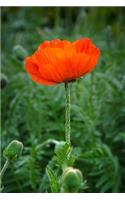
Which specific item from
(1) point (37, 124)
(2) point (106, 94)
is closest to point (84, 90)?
(2) point (106, 94)

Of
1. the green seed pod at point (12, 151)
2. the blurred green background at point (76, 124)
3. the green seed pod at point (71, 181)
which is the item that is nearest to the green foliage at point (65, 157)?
the green seed pod at point (12, 151)

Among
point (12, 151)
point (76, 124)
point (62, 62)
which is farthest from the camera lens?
point (76, 124)

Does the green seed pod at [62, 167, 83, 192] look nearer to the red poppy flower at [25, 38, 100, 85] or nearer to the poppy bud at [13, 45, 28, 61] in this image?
the red poppy flower at [25, 38, 100, 85]

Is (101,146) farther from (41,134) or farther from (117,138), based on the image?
(41,134)

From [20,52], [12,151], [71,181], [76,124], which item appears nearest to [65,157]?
[12,151]

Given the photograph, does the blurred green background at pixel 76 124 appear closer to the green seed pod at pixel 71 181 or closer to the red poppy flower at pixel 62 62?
the red poppy flower at pixel 62 62

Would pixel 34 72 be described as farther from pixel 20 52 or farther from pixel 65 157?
pixel 20 52

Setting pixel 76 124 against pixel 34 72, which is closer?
pixel 34 72

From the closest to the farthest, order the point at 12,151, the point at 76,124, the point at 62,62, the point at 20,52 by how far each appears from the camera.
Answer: the point at 62,62
the point at 12,151
the point at 76,124
the point at 20,52

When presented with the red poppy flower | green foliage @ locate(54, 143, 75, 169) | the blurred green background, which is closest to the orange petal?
the red poppy flower
